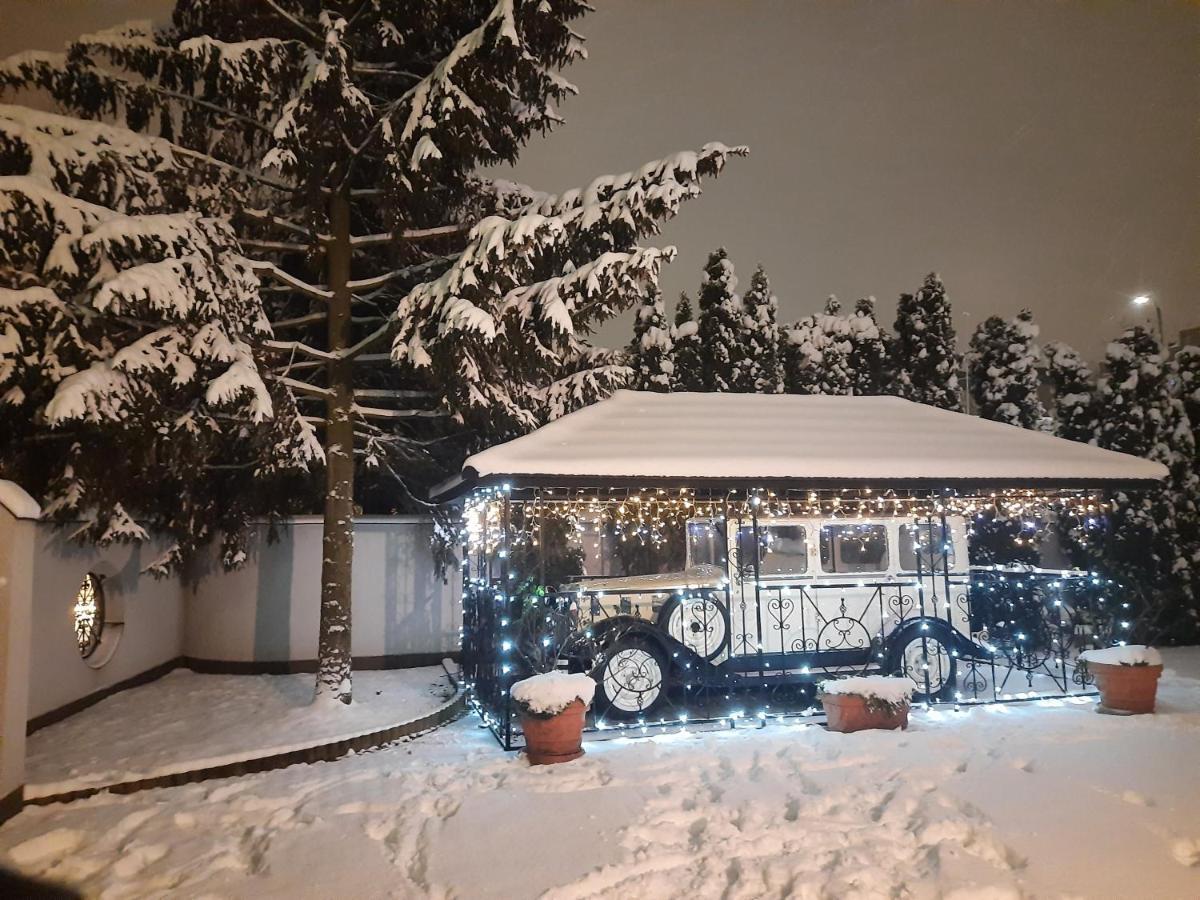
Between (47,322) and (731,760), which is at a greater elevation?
(47,322)

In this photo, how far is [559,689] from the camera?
6488 mm

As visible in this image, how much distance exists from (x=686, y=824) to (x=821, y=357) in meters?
20.0

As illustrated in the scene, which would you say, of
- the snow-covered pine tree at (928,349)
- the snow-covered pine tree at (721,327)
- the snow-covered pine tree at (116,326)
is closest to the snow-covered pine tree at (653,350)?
the snow-covered pine tree at (721,327)

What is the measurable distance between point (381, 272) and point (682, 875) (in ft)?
28.3

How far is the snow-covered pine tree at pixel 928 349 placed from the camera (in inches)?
837

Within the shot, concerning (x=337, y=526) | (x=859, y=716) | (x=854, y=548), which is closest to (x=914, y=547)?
(x=854, y=548)

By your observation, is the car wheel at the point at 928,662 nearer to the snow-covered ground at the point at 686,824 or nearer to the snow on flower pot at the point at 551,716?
the snow-covered ground at the point at 686,824

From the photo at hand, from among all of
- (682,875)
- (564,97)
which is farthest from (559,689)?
(564,97)

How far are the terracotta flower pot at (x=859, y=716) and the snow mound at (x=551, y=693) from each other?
7.35ft

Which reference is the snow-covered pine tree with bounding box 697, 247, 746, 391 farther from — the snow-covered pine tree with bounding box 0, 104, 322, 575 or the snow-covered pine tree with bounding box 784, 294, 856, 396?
the snow-covered pine tree with bounding box 0, 104, 322, 575

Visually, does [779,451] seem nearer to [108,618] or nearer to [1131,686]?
[1131,686]

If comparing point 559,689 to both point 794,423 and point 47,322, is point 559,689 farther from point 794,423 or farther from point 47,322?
point 47,322

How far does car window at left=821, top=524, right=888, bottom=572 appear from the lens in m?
9.12

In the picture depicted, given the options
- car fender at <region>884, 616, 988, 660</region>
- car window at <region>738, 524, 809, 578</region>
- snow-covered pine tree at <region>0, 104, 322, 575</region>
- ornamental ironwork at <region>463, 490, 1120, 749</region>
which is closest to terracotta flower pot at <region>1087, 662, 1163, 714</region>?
ornamental ironwork at <region>463, 490, 1120, 749</region>
